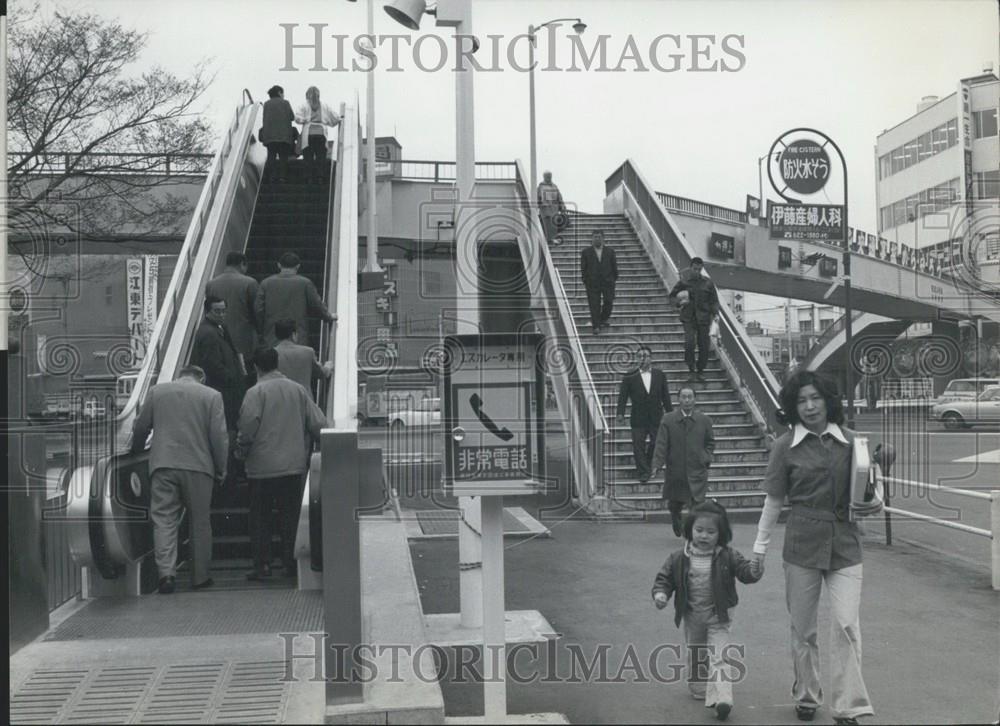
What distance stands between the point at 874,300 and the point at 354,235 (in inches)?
1012

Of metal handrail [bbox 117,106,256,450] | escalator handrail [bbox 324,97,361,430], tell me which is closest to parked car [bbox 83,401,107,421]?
metal handrail [bbox 117,106,256,450]

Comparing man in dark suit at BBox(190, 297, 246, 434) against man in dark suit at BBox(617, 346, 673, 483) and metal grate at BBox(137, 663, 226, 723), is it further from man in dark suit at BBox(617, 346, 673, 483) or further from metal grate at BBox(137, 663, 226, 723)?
man in dark suit at BBox(617, 346, 673, 483)

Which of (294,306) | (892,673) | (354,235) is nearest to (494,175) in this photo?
(354,235)

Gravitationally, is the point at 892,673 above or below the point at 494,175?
below

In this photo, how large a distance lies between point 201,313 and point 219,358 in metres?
1.63

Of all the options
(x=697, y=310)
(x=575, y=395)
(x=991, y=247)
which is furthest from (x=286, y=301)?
(x=991, y=247)

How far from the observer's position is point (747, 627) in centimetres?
716

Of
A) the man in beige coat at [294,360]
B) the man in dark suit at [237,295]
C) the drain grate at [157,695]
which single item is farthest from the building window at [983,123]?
the drain grate at [157,695]

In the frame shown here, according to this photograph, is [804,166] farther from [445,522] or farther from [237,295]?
[237,295]

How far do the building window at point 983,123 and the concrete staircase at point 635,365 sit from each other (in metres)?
21.6

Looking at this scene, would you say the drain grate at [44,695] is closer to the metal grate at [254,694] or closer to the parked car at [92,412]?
the metal grate at [254,694]

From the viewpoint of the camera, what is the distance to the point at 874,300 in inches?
1300

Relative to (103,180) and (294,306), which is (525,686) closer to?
(294,306)

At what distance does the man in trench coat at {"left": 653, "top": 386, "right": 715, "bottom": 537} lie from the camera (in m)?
10.2
